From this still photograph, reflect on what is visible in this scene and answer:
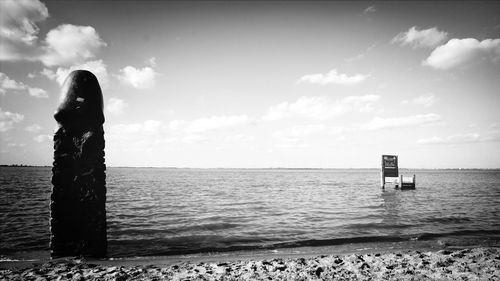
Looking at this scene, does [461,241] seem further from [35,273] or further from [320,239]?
[35,273]

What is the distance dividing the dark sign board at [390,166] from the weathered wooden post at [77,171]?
111 ft

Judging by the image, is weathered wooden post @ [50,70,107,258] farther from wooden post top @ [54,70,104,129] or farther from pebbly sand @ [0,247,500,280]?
pebbly sand @ [0,247,500,280]

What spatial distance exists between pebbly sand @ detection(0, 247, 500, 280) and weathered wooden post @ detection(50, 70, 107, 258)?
0.51m

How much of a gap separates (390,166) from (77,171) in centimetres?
3521

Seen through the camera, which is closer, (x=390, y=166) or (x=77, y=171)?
(x=77, y=171)

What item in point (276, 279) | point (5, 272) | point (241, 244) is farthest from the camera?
point (241, 244)

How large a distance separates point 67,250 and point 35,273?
808 millimetres

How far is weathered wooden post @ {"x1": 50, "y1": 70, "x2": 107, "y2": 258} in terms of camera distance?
243 inches

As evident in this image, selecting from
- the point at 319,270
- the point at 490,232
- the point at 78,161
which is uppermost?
the point at 78,161

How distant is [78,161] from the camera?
6.21 metres

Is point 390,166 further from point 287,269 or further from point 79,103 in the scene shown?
point 79,103

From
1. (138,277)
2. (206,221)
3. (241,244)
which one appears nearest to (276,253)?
(241,244)

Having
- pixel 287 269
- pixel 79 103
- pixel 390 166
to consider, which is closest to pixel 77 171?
pixel 79 103

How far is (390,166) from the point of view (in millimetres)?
34344
